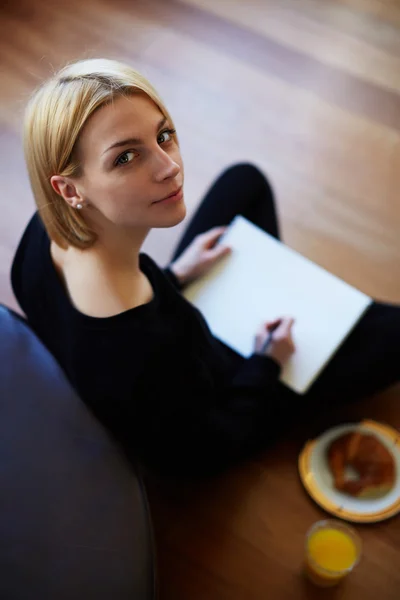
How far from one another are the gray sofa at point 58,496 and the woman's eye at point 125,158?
15.1 inches

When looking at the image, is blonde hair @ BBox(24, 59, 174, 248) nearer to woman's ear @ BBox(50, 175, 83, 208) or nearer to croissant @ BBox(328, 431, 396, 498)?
woman's ear @ BBox(50, 175, 83, 208)

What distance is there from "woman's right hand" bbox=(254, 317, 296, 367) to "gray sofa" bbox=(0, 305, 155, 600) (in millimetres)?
301

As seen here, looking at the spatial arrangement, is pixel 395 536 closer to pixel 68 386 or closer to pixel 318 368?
pixel 318 368

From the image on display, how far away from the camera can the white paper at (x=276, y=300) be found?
1.10 metres

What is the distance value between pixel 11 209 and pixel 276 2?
3.44 feet

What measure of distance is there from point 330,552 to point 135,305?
56 cm

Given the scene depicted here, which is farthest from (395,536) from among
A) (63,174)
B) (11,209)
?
(11,209)

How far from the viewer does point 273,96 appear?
5.55ft

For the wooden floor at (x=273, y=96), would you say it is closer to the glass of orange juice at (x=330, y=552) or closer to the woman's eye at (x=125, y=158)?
the glass of orange juice at (x=330, y=552)

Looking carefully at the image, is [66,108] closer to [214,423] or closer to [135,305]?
[135,305]

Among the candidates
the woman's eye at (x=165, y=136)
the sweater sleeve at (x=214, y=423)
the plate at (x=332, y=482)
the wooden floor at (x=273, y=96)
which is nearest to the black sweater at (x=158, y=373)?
the sweater sleeve at (x=214, y=423)

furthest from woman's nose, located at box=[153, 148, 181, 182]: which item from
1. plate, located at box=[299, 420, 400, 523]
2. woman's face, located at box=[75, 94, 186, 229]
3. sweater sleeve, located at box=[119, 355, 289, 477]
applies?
plate, located at box=[299, 420, 400, 523]

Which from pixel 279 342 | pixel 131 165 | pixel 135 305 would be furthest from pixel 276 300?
pixel 131 165

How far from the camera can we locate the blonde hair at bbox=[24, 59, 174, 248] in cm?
68
